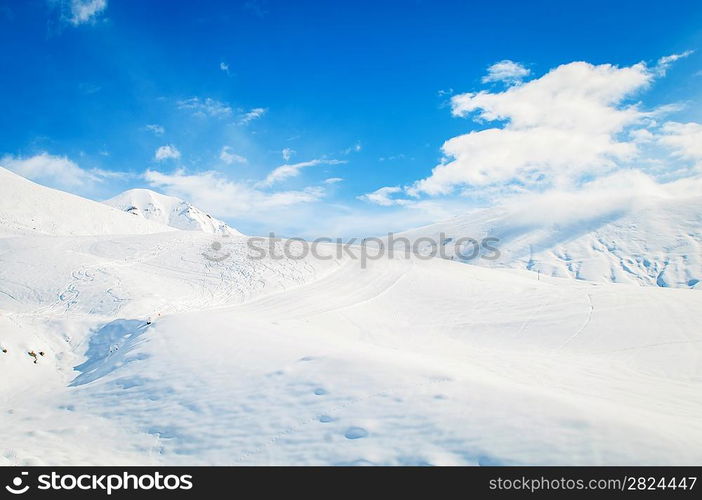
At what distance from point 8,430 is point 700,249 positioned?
18432 cm

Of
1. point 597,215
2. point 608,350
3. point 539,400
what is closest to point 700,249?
point 597,215

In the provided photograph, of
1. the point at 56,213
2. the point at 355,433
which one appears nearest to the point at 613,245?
the point at 56,213

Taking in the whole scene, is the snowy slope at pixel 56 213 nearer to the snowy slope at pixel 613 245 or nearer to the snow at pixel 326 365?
the snow at pixel 326 365

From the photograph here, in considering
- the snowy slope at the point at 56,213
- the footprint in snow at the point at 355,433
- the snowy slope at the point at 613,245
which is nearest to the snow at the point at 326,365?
the footprint in snow at the point at 355,433

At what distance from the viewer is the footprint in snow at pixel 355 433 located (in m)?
7.31

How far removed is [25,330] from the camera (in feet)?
50.8
